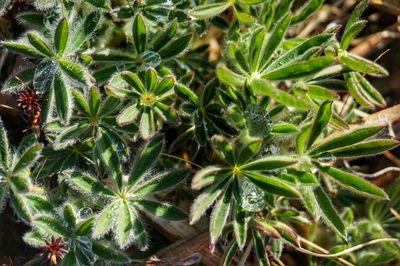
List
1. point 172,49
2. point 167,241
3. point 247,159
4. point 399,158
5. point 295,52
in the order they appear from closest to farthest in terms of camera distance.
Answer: point 247,159 → point 295,52 → point 172,49 → point 167,241 → point 399,158

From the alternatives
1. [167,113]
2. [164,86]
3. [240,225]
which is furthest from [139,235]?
[164,86]

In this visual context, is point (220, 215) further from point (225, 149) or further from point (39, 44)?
point (39, 44)

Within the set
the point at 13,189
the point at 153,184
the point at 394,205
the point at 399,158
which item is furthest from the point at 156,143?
the point at 399,158

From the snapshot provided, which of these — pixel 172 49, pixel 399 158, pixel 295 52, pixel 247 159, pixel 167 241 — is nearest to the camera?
pixel 247 159

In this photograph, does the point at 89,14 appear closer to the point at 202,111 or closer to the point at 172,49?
the point at 172,49

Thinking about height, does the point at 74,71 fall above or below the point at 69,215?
above

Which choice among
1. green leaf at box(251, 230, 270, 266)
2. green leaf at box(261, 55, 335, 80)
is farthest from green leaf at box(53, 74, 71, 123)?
green leaf at box(251, 230, 270, 266)

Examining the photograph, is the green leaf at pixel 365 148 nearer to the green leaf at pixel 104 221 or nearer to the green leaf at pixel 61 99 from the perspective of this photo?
the green leaf at pixel 104 221
